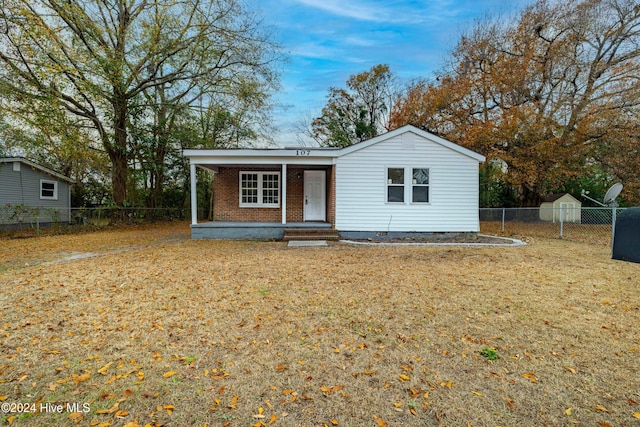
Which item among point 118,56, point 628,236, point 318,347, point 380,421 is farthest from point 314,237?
point 118,56

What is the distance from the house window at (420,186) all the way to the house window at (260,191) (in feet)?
18.2

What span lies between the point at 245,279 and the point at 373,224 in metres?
6.69

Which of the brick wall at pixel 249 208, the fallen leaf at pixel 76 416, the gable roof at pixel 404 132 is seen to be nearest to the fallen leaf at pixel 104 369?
the fallen leaf at pixel 76 416

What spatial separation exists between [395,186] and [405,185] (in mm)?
358

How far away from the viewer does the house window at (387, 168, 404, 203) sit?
1155 cm

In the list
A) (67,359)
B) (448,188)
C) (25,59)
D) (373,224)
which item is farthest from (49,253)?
(448,188)

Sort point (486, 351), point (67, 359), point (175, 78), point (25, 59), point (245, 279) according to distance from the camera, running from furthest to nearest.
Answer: point (175, 78) → point (25, 59) → point (245, 279) → point (486, 351) → point (67, 359)

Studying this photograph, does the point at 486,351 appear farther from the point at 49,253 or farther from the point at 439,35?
the point at 439,35

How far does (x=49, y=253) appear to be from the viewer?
28.8ft

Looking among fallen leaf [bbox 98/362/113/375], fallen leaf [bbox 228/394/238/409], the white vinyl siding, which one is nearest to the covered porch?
the white vinyl siding

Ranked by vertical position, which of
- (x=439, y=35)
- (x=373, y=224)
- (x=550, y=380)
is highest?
(x=439, y=35)

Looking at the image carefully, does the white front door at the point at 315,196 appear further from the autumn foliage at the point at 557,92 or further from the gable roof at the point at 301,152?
the autumn foliage at the point at 557,92

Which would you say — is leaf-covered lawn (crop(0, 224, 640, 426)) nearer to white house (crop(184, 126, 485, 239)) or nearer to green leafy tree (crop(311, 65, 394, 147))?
white house (crop(184, 126, 485, 239))

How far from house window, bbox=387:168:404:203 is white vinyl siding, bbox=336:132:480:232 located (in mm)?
133
